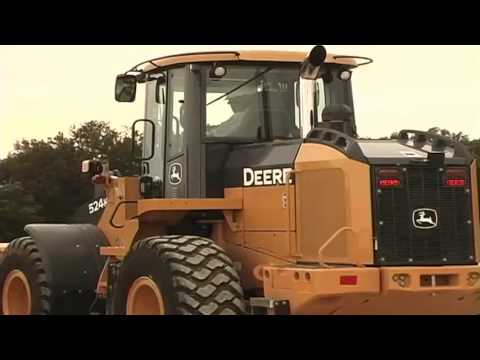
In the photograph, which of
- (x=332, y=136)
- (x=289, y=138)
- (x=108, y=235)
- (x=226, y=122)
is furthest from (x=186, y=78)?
(x=108, y=235)

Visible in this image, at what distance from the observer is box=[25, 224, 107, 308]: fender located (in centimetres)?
896

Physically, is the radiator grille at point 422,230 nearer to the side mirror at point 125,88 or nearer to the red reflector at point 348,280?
the red reflector at point 348,280

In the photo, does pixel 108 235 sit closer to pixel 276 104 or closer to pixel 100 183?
pixel 100 183

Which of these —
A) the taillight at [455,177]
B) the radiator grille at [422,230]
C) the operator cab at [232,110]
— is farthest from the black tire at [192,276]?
the taillight at [455,177]

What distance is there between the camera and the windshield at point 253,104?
26.3 feet

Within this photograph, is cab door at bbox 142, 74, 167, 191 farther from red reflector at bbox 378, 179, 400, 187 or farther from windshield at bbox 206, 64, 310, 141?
red reflector at bbox 378, 179, 400, 187

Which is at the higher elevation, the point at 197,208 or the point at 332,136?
the point at 332,136

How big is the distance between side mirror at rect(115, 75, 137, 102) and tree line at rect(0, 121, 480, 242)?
15.4 meters

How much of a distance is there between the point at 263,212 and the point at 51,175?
23389 mm

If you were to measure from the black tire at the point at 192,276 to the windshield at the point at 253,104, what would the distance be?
57.2 inches

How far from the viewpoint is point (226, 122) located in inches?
318

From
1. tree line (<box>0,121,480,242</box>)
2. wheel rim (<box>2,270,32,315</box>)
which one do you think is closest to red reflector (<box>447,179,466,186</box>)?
wheel rim (<box>2,270,32,315</box>)

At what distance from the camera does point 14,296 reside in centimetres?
987

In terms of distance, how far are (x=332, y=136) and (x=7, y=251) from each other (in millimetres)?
4722
